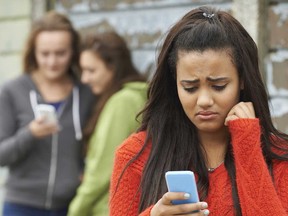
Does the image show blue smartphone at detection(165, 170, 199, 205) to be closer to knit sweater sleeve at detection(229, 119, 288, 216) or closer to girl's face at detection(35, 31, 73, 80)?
knit sweater sleeve at detection(229, 119, 288, 216)

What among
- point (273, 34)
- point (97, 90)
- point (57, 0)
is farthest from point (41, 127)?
point (57, 0)

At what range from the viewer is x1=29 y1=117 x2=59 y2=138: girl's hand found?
4684mm

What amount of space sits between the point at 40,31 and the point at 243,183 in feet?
8.63

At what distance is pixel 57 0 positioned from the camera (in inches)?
251

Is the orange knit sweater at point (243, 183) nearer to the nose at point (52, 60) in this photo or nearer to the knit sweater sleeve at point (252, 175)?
the knit sweater sleeve at point (252, 175)

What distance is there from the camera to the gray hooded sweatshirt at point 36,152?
15.6 ft

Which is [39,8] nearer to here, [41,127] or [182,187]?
[41,127]

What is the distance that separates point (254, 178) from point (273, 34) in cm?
245

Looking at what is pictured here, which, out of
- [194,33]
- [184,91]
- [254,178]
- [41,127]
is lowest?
[41,127]

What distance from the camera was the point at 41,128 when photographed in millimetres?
4691

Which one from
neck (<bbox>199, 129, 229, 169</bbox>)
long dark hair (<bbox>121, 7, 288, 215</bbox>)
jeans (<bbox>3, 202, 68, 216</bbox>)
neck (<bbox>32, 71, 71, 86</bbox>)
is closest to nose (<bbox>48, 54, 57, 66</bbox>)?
neck (<bbox>32, 71, 71, 86</bbox>)

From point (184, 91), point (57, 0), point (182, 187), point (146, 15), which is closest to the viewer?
point (182, 187)

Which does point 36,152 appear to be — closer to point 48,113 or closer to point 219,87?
point 48,113

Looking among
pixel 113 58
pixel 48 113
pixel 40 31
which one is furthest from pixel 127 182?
pixel 40 31
